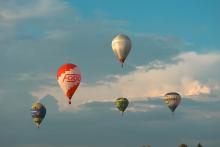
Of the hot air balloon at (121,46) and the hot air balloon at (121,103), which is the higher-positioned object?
the hot air balloon at (121,46)

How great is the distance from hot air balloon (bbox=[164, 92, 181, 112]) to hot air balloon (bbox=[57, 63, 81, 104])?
109ft

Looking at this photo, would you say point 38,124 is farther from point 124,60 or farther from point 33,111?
point 124,60

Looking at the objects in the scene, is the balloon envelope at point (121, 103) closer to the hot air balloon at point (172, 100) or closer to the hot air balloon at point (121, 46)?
the hot air balloon at point (172, 100)

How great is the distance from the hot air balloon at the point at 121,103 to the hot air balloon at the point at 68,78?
33.3 metres

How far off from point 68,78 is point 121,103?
35912mm

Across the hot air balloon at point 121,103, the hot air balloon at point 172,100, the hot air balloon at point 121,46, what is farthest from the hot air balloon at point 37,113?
the hot air balloon at point 121,46

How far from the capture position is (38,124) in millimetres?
146375

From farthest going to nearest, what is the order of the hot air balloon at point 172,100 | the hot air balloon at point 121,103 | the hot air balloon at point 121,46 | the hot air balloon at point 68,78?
1. the hot air balloon at point 121,103
2. the hot air balloon at point 172,100
3. the hot air balloon at point 121,46
4. the hot air balloon at point 68,78

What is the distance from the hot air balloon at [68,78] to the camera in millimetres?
114375

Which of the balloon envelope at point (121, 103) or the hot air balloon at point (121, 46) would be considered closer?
the hot air balloon at point (121, 46)

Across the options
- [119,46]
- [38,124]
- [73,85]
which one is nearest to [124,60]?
[119,46]

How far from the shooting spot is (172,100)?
464 feet

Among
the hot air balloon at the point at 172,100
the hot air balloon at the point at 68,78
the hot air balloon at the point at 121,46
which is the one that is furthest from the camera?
the hot air balloon at the point at 172,100

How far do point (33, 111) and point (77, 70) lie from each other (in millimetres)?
36584
